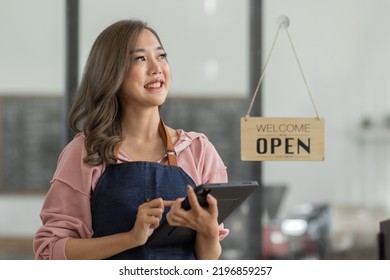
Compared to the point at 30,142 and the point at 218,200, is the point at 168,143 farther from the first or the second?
the point at 30,142

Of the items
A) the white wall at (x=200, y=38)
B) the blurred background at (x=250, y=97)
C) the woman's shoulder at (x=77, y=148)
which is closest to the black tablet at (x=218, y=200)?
the woman's shoulder at (x=77, y=148)

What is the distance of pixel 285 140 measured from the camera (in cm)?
177

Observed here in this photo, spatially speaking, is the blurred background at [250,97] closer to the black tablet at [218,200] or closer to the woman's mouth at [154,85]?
the woman's mouth at [154,85]

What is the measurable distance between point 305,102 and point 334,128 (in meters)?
0.13


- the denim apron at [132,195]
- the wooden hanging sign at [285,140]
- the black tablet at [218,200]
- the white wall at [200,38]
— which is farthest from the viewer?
the white wall at [200,38]

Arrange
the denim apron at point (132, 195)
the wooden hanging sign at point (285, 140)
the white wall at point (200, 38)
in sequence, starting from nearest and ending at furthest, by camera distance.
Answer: the denim apron at point (132, 195) < the wooden hanging sign at point (285, 140) < the white wall at point (200, 38)

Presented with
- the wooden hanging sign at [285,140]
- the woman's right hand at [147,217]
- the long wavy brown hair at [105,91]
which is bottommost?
the woman's right hand at [147,217]

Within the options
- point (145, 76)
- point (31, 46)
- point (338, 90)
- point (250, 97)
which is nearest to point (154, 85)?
point (145, 76)

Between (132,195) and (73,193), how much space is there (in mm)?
127

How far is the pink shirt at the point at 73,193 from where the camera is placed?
61.6 inches

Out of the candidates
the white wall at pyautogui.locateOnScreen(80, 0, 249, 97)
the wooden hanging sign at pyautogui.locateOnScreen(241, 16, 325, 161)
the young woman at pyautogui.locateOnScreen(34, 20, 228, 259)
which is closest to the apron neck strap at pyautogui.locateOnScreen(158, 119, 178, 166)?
the young woman at pyautogui.locateOnScreen(34, 20, 228, 259)

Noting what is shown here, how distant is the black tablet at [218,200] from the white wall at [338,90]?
0.42 meters

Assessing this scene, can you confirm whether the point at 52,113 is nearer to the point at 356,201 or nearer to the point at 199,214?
the point at 199,214

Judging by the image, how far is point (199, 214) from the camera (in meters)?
1.50
